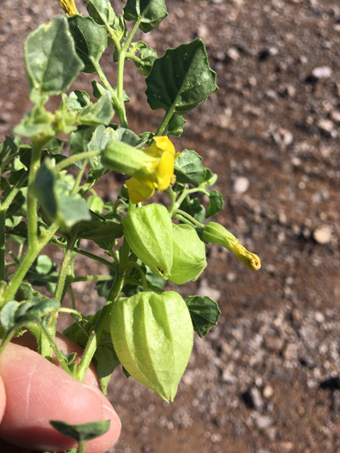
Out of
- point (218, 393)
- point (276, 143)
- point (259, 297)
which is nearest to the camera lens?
point (218, 393)

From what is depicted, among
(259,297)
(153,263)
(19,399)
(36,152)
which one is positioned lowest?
(259,297)

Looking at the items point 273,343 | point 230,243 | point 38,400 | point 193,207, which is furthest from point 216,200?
point 273,343

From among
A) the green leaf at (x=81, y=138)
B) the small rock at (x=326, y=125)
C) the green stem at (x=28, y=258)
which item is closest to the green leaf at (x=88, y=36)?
the green leaf at (x=81, y=138)

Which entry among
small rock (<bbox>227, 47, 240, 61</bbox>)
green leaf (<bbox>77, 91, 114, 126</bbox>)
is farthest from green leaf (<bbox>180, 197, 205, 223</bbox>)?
small rock (<bbox>227, 47, 240, 61</bbox>)

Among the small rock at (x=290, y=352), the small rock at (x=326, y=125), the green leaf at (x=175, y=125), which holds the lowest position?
the small rock at (x=290, y=352)

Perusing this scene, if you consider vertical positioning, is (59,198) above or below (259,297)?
above

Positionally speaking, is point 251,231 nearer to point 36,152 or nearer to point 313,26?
point 313,26

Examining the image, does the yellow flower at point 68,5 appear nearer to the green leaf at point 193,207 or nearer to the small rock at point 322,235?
the green leaf at point 193,207

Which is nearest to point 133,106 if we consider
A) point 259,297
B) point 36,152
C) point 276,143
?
point 276,143
